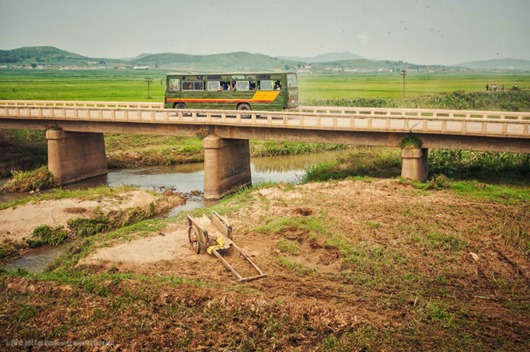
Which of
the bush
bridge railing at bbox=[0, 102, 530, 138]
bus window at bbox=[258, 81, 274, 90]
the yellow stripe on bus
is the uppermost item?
bus window at bbox=[258, 81, 274, 90]

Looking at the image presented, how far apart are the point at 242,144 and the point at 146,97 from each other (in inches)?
1897

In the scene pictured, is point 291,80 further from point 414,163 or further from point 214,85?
point 414,163

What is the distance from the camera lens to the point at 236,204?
2823 centimetres

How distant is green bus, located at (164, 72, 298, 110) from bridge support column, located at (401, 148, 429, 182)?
9.28 m

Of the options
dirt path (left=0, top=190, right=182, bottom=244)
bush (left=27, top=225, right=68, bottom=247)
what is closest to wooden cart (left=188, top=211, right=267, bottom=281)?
bush (left=27, top=225, right=68, bottom=247)

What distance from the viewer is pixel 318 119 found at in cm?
3122

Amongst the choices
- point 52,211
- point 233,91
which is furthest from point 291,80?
point 52,211

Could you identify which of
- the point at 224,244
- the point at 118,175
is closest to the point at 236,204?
the point at 224,244

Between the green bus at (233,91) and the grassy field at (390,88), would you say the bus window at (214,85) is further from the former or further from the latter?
the grassy field at (390,88)

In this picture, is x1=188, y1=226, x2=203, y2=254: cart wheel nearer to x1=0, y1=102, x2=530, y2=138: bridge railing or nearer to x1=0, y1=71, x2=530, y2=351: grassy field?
x1=0, y1=71, x2=530, y2=351: grassy field

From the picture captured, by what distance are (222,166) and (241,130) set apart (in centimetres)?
278

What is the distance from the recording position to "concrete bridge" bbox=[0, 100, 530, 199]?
2784 cm

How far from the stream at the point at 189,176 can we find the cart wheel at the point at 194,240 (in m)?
8.67

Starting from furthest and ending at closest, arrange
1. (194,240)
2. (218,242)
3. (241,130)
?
1. (241,130)
2. (194,240)
3. (218,242)
